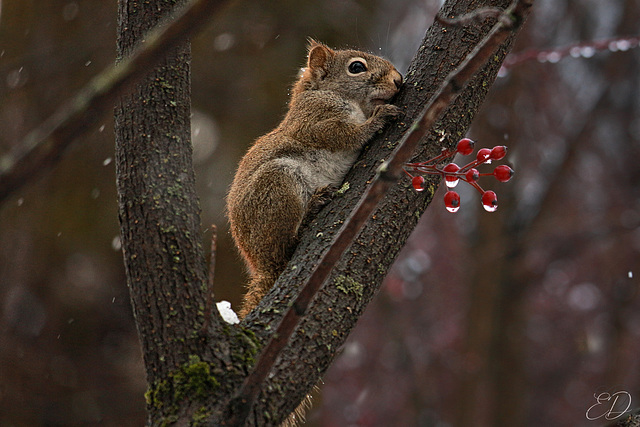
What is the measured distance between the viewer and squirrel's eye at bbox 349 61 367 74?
377 cm

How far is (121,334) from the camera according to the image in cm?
599

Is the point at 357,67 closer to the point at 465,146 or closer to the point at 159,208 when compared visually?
the point at 465,146

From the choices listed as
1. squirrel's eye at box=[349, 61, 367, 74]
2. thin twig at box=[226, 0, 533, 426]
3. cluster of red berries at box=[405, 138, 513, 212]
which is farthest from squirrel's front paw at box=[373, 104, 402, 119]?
thin twig at box=[226, 0, 533, 426]

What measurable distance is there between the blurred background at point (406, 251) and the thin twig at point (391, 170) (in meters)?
2.83

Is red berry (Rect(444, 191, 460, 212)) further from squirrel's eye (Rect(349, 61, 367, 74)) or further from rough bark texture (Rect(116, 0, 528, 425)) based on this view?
squirrel's eye (Rect(349, 61, 367, 74))

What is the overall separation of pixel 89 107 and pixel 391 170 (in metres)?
0.70

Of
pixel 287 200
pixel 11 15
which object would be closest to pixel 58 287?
pixel 11 15

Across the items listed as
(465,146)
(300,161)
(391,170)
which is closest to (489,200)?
(465,146)

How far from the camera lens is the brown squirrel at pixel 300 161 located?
298 centimetres

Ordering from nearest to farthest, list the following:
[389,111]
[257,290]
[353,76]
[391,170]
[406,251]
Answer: [391,170], [389,111], [257,290], [353,76], [406,251]

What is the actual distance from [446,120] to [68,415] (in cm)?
450

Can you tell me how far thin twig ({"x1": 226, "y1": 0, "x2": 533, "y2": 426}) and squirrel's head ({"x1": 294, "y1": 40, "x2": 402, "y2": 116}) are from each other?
193 centimetres

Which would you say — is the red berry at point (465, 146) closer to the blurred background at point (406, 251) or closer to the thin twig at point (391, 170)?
the thin twig at point (391, 170)

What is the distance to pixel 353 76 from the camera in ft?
12.3
